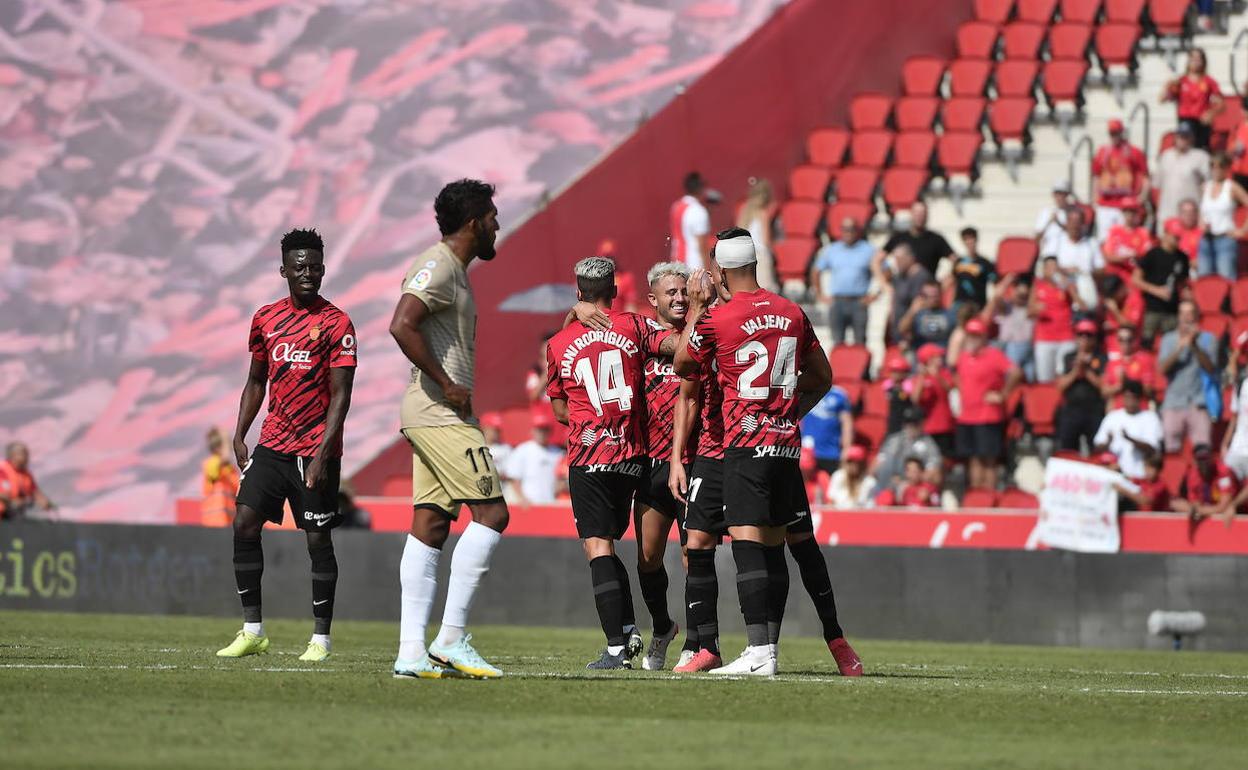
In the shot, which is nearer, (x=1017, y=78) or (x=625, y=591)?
(x=625, y=591)

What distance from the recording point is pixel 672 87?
30578 millimetres

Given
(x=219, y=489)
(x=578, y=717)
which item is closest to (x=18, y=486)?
(x=219, y=489)

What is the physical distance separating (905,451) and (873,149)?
6487mm

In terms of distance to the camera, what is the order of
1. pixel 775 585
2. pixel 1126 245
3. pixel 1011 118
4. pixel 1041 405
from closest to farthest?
pixel 775 585 → pixel 1041 405 → pixel 1126 245 → pixel 1011 118

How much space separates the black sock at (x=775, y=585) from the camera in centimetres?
1071

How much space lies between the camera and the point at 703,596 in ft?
37.5

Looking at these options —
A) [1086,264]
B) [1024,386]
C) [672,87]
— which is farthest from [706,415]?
[672,87]

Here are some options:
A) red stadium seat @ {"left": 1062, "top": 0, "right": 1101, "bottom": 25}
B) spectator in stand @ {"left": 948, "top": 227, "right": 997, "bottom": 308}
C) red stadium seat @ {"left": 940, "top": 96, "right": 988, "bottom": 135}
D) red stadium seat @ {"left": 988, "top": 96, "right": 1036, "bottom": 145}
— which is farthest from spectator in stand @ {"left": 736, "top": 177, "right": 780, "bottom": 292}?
red stadium seat @ {"left": 1062, "top": 0, "right": 1101, "bottom": 25}

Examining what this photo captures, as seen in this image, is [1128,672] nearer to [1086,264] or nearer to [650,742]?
[650,742]

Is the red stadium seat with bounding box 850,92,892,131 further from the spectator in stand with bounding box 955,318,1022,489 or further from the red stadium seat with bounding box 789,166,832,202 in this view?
the spectator in stand with bounding box 955,318,1022,489

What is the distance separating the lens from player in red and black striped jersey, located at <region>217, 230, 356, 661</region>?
11.9 metres

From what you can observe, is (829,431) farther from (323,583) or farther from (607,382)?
(607,382)

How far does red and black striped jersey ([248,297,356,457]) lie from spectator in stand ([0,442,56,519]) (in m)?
11.7

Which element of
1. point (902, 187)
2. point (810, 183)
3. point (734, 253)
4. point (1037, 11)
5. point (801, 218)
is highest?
point (1037, 11)
